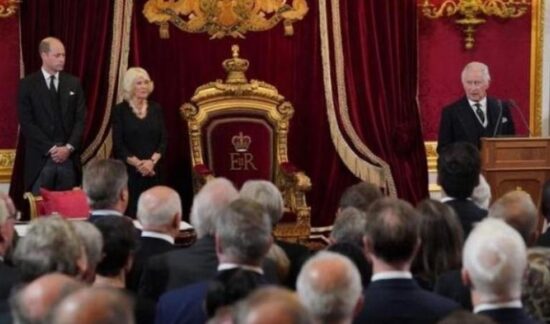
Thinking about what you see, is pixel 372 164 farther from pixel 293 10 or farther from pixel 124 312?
pixel 124 312

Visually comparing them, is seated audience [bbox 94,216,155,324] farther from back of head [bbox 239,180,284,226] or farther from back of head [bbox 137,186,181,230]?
back of head [bbox 239,180,284,226]

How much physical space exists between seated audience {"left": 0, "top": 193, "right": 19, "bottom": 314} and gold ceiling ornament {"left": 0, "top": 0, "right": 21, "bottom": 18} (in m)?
4.00

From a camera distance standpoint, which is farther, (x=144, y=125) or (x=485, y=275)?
(x=144, y=125)

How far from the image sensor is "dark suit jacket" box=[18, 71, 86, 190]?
8578 millimetres

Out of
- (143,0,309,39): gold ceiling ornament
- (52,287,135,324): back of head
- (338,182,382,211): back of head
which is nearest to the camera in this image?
(52,287,135,324): back of head

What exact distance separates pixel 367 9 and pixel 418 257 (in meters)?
5.02

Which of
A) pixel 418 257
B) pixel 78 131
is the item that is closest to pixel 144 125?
pixel 78 131

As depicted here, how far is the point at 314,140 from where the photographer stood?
31.3 feet

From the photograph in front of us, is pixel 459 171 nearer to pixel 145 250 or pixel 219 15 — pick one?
pixel 145 250

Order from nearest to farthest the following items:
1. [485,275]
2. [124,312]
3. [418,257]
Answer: [124,312]
[485,275]
[418,257]

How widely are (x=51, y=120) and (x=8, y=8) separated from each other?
100 cm

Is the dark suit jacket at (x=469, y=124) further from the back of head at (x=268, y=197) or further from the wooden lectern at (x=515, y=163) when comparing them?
the back of head at (x=268, y=197)

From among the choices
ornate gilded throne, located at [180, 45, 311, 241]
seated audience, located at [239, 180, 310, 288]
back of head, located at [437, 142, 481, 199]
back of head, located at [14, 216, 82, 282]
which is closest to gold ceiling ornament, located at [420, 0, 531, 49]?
ornate gilded throne, located at [180, 45, 311, 241]

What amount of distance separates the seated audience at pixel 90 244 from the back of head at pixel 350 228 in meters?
1.10
